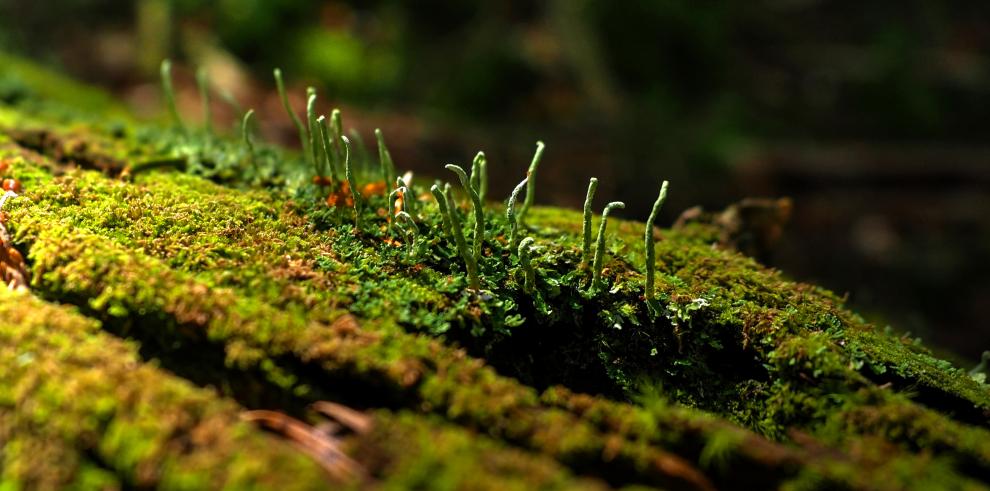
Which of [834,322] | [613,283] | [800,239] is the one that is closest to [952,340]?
[800,239]

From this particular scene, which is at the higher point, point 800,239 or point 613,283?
point 800,239

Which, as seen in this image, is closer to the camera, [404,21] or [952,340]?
[952,340]

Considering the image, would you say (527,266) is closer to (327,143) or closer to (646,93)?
(327,143)

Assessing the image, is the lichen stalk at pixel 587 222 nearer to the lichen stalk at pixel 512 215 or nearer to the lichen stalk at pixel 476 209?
the lichen stalk at pixel 512 215

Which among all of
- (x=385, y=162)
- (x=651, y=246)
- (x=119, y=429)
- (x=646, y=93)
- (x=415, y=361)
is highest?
(x=646, y=93)

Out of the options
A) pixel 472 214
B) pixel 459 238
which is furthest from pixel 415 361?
pixel 472 214

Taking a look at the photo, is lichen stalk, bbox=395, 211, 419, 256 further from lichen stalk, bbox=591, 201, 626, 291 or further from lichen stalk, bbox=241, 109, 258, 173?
lichen stalk, bbox=241, 109, 258, 173

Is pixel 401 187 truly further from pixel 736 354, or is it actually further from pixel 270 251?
pixel 736 354
